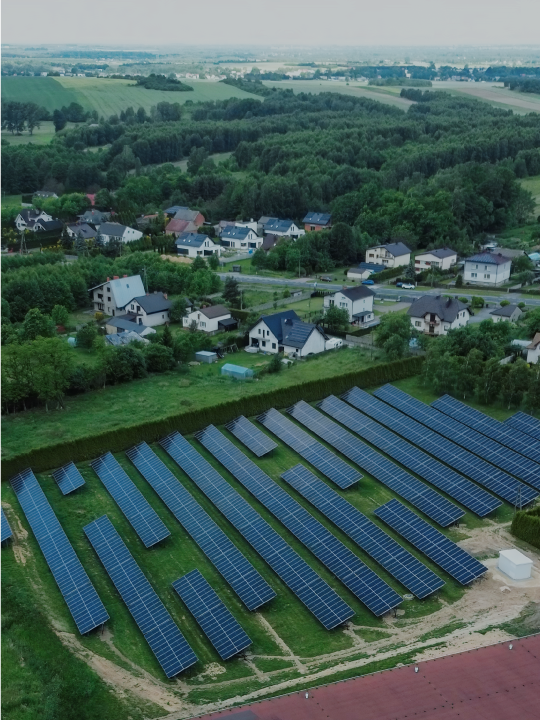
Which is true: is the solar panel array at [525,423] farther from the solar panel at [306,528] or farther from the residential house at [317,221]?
the residential house at [317,221]

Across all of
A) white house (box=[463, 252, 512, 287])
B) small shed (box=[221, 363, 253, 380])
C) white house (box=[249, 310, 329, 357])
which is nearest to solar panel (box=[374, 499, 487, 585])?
small shed (box=[221, 363, 253, 380])

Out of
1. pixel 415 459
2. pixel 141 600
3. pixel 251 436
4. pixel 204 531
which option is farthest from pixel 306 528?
pixel 251 436

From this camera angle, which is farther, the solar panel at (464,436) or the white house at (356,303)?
the white house at (356,303)

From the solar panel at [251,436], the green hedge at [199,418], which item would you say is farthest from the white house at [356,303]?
the solar panel at [251,436]

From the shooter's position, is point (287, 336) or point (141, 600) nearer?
point (141, 600)

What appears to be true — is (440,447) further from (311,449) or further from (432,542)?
(432,542)
